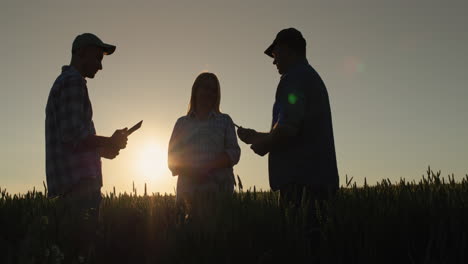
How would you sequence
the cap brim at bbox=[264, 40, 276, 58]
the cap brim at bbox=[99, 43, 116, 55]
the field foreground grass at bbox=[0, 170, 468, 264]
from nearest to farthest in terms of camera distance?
1. the field foreground grass at bbox=[0, 170, 468, 264]
2. the cap brim at bbox=[264, 40, 276, 58]
3. the cap brim at bbox=[99, 43, 116, 55]

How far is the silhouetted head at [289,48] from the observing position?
447 cm

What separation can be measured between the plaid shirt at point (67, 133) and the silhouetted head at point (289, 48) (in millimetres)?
2012

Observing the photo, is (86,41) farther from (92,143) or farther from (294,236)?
(294,236)

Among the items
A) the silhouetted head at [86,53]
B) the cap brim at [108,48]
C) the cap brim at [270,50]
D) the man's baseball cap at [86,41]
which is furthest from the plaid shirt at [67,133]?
the cap brim at [270,50]

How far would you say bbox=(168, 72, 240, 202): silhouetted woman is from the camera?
544cm

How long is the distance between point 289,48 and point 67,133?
2.33 meters

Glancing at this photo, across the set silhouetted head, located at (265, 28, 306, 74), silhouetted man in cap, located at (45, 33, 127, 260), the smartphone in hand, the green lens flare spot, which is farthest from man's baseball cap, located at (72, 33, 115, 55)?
the green lens flare spot

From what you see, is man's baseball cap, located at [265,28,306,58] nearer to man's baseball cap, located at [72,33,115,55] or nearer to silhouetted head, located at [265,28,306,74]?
silhouetted head, located at [265,28,306,74]

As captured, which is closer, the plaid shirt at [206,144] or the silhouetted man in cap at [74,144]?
the silhouetted man in cap at [74,144]

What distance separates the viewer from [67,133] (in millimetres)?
4293

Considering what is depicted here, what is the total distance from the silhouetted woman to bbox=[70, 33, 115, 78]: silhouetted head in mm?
1399

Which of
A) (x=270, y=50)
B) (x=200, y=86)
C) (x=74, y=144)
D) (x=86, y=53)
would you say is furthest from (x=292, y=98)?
(x=86, y=53)

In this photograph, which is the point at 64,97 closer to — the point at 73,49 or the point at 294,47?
the point at 73,49

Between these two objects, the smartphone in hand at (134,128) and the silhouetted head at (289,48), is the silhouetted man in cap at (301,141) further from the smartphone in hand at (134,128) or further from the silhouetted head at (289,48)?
the smartphone in hand at (134,128)
